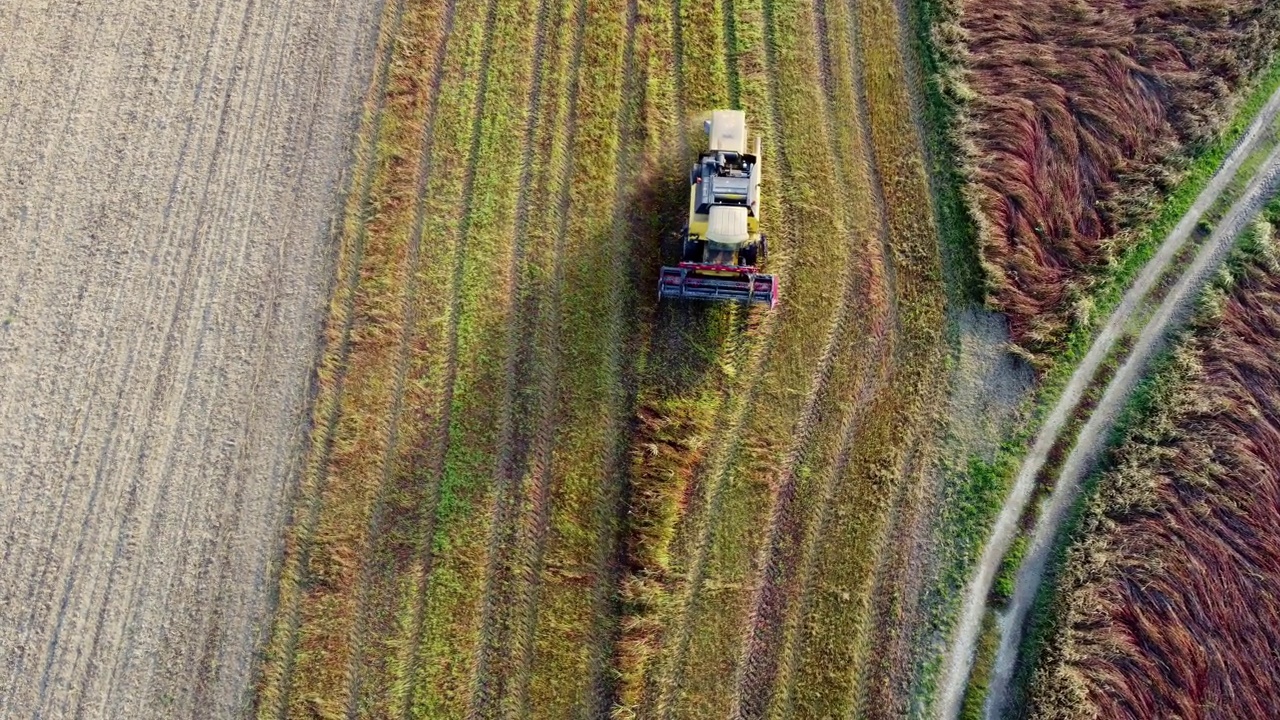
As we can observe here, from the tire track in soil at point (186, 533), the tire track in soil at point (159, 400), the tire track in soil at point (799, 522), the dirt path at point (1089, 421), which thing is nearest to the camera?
the tire track in soil at point (159, 400)

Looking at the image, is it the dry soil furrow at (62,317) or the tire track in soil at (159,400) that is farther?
the dry soil furrow at (62,317)

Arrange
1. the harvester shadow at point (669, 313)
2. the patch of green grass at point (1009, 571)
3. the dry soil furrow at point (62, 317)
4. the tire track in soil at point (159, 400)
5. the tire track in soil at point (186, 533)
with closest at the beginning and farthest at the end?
the tire track in soil at point (159, 400) < the tire track in soil at point (186, 533) < the dry soil furrow at point (62, 317) < the patch of green grass at point (1009, 571) < the harvester shadow at point (669, 313)

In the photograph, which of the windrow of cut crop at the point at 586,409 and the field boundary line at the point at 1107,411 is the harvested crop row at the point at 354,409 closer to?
the windrow of cut crop at the point at 586,409

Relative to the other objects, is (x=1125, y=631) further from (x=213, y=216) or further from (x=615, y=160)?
Result: (x=213, y=216)

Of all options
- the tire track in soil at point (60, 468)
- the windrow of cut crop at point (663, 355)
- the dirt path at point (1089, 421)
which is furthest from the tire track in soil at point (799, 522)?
the tire track in soil at point (60, 468)

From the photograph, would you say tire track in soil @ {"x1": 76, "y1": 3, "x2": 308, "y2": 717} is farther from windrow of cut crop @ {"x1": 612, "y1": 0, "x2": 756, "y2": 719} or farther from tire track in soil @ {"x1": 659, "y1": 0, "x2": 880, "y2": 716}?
tire track in soil @ {"x1": 659, "y1": 0, "x2": 880, "y2": 716}

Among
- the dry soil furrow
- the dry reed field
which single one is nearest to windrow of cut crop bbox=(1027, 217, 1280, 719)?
the dry reed field

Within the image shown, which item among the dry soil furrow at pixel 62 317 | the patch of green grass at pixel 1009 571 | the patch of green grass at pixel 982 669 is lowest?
the patch of green grass at pixel 982 669

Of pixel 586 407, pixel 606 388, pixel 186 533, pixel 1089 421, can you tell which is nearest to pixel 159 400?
pixel 186 533
